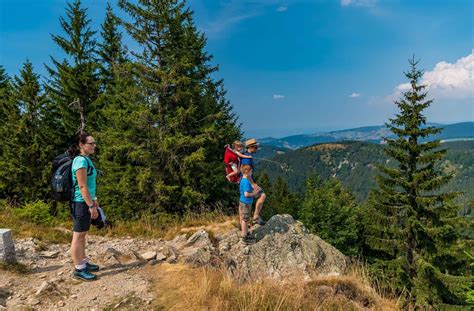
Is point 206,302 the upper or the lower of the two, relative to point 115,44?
lower

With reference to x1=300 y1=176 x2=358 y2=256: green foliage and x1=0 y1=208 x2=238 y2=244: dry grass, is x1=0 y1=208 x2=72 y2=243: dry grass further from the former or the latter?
x1=300 y1=176 x2=358 y2=256: green foliage

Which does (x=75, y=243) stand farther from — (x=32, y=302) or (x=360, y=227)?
(x=360, y=227)

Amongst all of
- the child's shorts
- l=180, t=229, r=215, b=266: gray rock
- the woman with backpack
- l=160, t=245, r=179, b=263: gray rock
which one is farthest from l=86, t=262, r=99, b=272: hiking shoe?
the child's shorts

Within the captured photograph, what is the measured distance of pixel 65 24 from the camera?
20672mm

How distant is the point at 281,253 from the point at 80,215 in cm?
436

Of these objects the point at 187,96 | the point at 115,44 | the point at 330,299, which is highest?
the point at 115,44

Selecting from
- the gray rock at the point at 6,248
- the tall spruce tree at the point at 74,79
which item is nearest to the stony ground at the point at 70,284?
the gray rock at the point at 6,248

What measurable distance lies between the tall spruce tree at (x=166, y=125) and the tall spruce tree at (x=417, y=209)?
10609 mm

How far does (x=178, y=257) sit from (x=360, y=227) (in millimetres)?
24739

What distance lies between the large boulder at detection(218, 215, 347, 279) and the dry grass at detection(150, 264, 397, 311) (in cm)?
114

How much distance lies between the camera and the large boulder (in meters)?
6.66

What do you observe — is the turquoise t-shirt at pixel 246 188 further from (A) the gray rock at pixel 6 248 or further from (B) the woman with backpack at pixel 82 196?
(A) the gray rock at pixel 6 248

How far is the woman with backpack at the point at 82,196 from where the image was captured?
4648 mm

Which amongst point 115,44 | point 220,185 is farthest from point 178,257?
point 115,44
